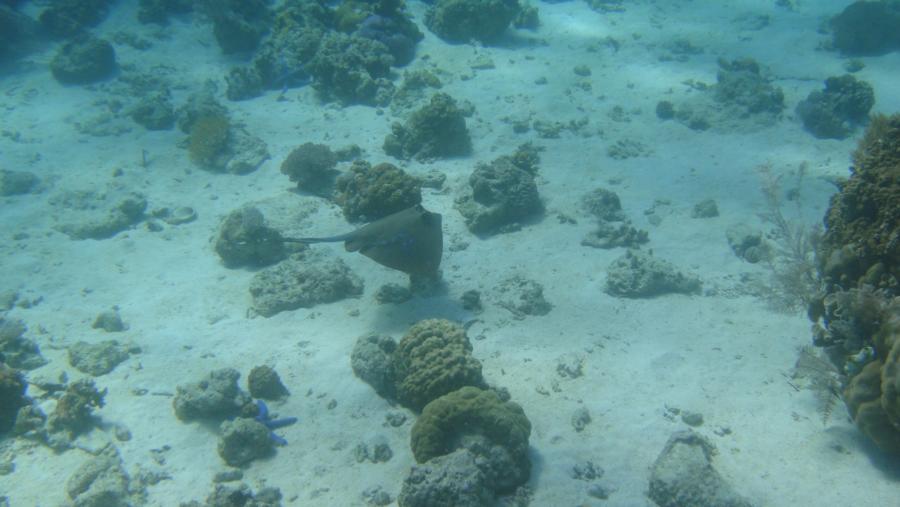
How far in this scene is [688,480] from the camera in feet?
13.3

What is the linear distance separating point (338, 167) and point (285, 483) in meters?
6.97

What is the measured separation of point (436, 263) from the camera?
648 cm

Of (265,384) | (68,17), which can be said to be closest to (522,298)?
(265,384)

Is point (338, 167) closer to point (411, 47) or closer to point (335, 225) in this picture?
point (335, 225)

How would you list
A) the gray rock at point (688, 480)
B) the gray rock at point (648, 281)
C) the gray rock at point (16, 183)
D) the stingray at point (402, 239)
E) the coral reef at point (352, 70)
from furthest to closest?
1. the coral reef at point (352, 70)
2. the gray rock at point (16, 183)
3. the gray rock at point (648, 281)
4. the stingray at point (402, 239)
5. the gray rock at point (688, 480)

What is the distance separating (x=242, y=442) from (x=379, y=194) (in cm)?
442

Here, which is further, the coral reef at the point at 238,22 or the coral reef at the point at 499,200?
the coral reef at the point at 238,22

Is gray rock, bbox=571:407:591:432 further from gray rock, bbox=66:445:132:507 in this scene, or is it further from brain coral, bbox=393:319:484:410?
gray rock, bbox=66:445:132:507

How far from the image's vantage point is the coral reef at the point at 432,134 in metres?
10.4

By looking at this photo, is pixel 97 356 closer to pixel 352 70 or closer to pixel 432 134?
pixel 432 134

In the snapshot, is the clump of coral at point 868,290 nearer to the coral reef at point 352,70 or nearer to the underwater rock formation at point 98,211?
the coral reef at point 352,70

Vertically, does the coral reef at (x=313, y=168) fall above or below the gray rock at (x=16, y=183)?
above

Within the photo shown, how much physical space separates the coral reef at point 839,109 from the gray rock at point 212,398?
12.4 metres

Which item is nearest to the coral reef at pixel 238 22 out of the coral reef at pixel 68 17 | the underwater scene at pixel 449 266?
the underwater scene at pixel 449 266
